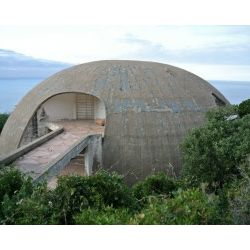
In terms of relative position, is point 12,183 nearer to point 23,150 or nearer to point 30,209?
point 30,209

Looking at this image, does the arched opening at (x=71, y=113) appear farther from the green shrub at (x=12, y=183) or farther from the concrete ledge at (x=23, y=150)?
the green shrub at (x=12, y=183)

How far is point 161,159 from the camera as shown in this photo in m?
18.0

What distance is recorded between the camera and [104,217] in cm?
777

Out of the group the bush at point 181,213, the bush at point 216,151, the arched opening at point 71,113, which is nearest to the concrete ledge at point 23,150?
the arched opening at point 71,113

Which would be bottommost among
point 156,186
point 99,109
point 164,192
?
point 164,192

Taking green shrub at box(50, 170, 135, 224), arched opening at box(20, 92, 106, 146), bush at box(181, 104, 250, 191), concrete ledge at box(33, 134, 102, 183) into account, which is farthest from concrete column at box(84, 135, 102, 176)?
green shrub at box(50, 170, 135, 224)

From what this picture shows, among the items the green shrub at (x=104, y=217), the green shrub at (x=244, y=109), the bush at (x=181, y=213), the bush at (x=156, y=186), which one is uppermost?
the green shrub at (x=244, y=109)

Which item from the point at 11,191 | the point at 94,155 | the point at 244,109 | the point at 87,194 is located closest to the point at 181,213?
the point at 87,194

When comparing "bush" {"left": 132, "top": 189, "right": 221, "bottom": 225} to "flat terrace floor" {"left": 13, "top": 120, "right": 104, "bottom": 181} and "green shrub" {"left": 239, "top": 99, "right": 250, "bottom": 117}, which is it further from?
"green shrub" {"left": 239, "top": 99, "right": 250, "bottom": 117}

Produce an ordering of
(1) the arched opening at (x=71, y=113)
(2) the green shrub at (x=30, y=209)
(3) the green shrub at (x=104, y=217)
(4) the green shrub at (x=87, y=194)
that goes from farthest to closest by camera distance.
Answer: (1) the arched opening at (x=71, y=113) → (4) the green shrub at (x=87, y=194) → (2) the green shrub at (x=30, y=209) → (3) the green shrub at (x=104, y=217)

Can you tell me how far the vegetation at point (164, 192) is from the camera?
785cm

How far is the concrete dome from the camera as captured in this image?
18047 mm

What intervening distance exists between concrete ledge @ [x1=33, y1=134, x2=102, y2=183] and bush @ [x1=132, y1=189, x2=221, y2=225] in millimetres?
5013

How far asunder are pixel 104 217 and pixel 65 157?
7301 mm
